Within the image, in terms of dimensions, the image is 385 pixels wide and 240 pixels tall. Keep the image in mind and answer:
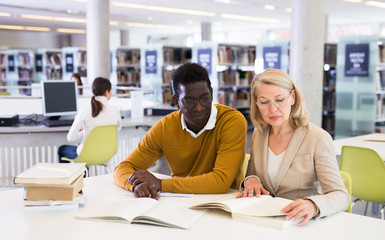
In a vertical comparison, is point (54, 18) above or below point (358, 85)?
above

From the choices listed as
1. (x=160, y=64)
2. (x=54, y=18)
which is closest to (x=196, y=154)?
(x=160, y=64)

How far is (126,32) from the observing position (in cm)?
1725

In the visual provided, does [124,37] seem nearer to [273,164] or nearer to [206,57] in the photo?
[206,57]

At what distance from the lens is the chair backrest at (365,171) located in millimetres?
2812

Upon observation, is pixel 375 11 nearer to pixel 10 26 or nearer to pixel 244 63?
pixel 244 63

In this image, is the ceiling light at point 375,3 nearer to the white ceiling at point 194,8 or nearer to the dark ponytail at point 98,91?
the white ceiling at point 194,8

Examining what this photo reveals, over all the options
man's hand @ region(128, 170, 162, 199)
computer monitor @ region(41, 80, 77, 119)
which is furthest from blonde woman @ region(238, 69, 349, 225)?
computer monitor @ region(41, 80, 77, 119)

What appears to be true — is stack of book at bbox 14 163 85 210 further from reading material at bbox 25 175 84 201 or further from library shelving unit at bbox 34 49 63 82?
library shelving unit at bbox 34 49 63 82

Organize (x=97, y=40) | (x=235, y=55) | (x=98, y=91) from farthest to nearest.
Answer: (x=235, y=55), (x=97, y=40), (x=98, y=91)

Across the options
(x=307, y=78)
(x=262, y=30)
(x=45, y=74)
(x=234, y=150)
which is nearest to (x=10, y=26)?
(x=45, y=74)

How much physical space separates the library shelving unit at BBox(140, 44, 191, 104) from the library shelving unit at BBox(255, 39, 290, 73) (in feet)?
7.37

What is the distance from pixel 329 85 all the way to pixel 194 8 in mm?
4697

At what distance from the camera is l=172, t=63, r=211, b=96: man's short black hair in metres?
1.99

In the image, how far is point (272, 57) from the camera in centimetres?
787
